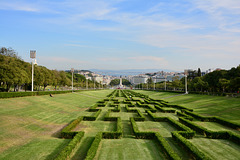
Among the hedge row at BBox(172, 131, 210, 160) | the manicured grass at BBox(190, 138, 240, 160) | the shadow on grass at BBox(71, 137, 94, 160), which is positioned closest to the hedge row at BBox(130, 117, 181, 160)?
the hedge row at BBox(172, 131, 210, 160)

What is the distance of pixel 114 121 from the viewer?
17.1m

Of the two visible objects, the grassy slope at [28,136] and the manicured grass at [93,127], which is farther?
the manicured grass at [93,127]

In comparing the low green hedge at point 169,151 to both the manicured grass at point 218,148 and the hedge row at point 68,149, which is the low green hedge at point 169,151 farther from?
the hedge row at point 68,149

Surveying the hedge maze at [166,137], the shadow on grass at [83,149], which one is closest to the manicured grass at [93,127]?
the hedge maze at [166,137]

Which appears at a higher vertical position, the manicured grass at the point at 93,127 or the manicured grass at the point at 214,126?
the manicured grass at the point at 93,127

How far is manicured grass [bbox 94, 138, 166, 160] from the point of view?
890 cm

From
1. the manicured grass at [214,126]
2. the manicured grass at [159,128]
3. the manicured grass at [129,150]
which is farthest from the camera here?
the manicured grass at [214,126]

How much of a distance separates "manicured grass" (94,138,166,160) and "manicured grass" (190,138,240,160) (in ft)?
8.76

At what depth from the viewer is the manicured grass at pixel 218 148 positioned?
29.9 ft

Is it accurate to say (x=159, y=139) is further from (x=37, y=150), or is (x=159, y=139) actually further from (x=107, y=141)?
(x=37, y=150)

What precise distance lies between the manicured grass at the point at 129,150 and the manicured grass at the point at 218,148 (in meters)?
2.67

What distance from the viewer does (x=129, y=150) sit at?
9688 mm

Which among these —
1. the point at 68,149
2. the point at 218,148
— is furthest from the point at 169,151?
the point at 68,149

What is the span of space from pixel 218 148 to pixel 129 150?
5.21 meters
